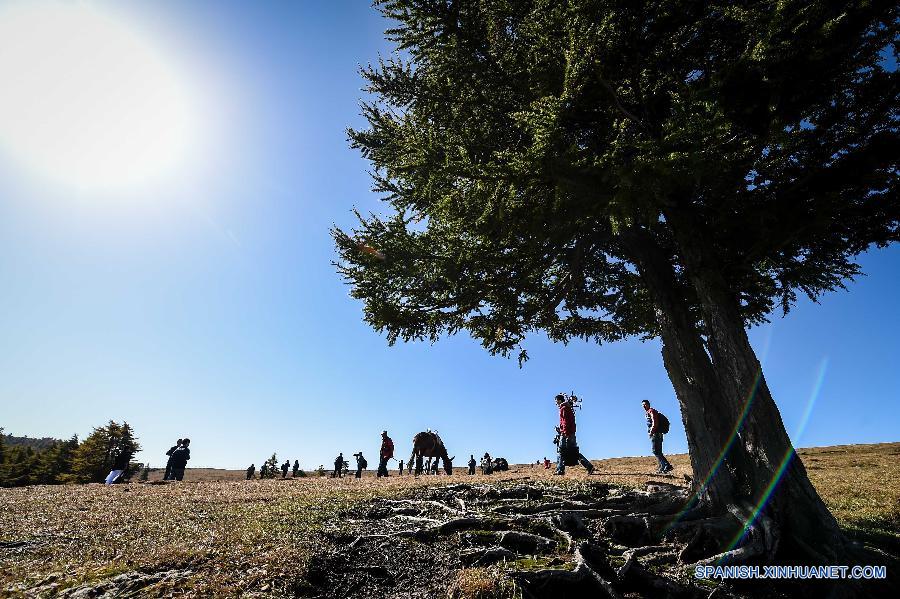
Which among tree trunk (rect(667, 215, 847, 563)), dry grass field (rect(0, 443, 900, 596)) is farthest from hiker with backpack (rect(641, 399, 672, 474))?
tree trunk (rect(667, 215, 847, 563))

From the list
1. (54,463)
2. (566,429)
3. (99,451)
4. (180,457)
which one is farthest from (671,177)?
(54,463)

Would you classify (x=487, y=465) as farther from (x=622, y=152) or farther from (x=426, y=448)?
(x=622, y=152)

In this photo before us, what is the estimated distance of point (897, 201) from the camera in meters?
6.85

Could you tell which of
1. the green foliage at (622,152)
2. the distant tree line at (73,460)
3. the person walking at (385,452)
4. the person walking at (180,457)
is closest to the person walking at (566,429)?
the green foliage at (622,152)

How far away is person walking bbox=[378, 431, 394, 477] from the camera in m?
20.8

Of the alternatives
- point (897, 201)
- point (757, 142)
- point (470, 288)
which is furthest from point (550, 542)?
point (897, 201)

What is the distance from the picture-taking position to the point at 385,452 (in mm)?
20812

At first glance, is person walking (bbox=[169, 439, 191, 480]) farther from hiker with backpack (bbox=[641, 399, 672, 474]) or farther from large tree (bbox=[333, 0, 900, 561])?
hiker with backpack (bbox=[641, 399, 672, 474])

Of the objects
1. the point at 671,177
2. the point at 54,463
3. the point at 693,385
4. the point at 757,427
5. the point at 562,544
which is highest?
the point at 671,177

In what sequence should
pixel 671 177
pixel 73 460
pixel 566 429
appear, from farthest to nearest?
1. pixel 73 460
2. pixel 566 429
3. pixel 671 177

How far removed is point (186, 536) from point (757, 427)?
8.88 metres

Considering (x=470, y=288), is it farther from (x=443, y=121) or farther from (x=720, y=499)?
(x=720, y=499)

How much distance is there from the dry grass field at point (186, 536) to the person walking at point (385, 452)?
10515 millimetres

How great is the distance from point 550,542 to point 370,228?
6.82 meters
